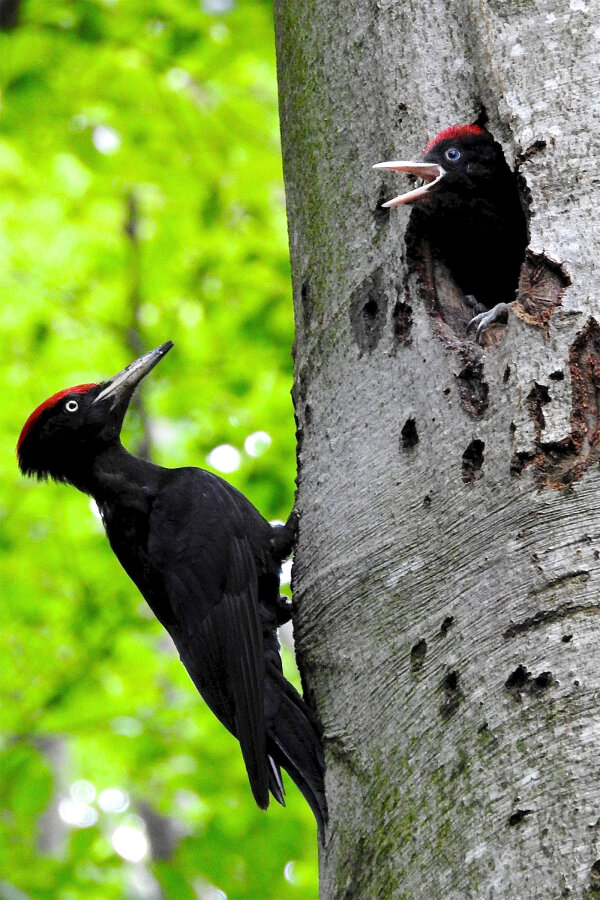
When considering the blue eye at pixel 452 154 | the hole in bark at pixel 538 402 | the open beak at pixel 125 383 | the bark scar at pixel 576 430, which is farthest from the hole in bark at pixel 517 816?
the open beak at pixel 125 383

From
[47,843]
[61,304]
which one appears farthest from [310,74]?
[47,843]

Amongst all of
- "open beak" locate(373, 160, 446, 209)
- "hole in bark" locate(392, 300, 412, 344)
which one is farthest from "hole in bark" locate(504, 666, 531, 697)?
"open beak" locate(373, 160, 446, 209)

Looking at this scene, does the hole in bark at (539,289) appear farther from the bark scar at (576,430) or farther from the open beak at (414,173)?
the open beak at (414,173)

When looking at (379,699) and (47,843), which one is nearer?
(379,699)

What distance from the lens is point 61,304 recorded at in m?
7.17

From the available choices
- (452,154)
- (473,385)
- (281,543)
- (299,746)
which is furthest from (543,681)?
(281,543)

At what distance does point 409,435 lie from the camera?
219 centimetres

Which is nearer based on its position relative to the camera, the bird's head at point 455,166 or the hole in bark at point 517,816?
the hole in bark at point 517,816

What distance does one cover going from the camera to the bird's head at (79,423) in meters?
4.05

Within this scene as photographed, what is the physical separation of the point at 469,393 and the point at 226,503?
1.67 meters

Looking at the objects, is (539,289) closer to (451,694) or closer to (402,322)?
(402,322)

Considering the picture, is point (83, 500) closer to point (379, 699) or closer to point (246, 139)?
point (246, 139)

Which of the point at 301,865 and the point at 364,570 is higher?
the point at 364,570

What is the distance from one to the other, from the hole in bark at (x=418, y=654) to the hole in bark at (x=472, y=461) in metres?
0.32
